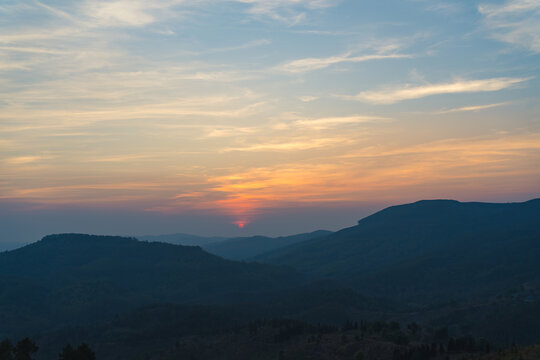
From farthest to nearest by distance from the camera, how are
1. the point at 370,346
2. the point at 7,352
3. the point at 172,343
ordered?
the point at 172,343 → the point at 370,346 → the point at 7,352

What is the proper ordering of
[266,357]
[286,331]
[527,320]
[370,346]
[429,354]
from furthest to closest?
[527,320], [286,331], [266,357], [370,346], [429,354]

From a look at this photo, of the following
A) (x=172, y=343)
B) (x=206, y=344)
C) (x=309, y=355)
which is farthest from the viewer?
(x=172, y=343)

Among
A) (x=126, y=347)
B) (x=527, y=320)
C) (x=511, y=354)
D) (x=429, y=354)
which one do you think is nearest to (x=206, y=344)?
(x=126, y=347)

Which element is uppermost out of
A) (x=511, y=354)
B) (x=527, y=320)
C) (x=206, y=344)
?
(x=511, y=354)

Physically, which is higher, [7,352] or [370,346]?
[7,352]

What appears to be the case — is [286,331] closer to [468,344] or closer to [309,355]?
[309,355]

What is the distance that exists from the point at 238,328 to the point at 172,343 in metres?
32.2

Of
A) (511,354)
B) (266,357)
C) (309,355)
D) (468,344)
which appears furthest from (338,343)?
(511,354)

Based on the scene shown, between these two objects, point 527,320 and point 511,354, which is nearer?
point 511,354

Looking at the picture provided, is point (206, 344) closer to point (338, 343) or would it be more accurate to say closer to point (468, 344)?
point (338, 343)

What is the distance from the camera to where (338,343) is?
122688 millimetres

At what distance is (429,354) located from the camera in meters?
95.0

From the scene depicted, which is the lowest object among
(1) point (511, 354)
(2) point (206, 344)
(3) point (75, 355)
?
(2) point (206, 344)

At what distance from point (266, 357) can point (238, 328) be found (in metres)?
40.4
